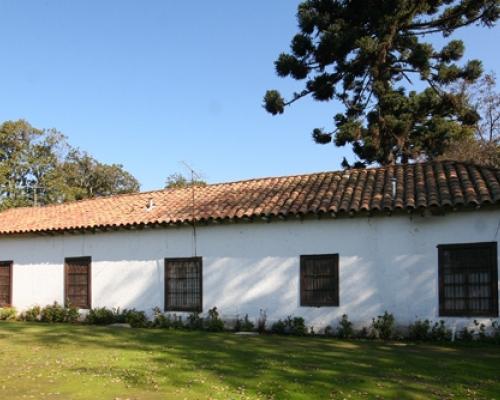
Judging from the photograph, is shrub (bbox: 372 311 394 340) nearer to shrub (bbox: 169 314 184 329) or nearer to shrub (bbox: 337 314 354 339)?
shrub (bbox: 337 314 354 339)

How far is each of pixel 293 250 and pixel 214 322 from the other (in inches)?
113

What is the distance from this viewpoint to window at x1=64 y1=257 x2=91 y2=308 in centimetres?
1892

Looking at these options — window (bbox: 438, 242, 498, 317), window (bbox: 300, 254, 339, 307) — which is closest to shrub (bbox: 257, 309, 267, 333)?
window (bbox: 300, 254, 339, 307)

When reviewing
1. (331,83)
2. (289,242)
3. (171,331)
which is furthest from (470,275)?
(331,83)

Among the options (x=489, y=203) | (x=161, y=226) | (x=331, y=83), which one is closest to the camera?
(x=489, y=203)

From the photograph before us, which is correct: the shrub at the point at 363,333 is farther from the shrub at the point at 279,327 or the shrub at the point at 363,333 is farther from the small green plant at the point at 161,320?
the small green plant at the point at 161,320

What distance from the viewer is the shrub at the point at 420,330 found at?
13.2 metres

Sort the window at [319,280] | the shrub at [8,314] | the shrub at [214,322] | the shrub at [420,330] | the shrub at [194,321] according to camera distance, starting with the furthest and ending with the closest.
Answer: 1. the shrub at [8,314]
2. the shrub at [194,321]
3. the shrub at [214,322]
4. the window at [319,280]
5. the shrub at [420,330]

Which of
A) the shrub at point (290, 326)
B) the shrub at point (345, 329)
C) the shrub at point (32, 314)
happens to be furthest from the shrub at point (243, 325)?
the shrub at point (32, 314)

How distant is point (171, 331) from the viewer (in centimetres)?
1562

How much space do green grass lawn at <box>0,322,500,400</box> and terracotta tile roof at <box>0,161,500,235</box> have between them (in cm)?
319

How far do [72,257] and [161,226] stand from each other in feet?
12.8

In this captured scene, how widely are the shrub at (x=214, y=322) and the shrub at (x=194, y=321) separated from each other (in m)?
0.22

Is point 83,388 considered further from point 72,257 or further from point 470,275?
point 72,257
